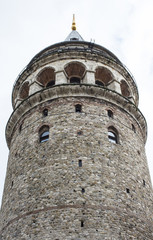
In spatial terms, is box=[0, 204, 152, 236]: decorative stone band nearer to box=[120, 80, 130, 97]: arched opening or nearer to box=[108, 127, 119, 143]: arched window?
box=[108, 127, 119, 143]: arched window

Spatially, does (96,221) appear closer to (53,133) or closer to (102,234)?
(102,234)

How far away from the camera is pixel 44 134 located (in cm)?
1991

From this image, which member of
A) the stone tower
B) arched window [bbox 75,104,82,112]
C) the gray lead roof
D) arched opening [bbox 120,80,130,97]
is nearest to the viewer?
the stone tower

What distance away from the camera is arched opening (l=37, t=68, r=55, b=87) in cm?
2444


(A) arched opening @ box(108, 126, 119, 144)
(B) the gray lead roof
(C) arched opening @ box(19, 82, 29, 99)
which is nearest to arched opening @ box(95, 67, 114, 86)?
(C) arched opening @ box(19, 82, 29, 99)

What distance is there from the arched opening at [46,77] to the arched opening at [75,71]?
1094 mm

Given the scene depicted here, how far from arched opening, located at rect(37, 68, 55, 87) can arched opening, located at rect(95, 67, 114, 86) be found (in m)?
3.06

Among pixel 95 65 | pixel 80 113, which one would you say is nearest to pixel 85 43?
pixel 95 65

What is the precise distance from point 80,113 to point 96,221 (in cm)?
682

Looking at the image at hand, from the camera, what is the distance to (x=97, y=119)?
20.0m

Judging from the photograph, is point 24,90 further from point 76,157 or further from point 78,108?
point 76,157

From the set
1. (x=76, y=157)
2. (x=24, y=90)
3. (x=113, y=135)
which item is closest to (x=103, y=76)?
(x=24, y=90)

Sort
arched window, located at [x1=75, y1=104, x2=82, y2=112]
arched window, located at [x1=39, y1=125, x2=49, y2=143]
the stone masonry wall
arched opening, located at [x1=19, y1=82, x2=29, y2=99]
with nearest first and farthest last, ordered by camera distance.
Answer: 1. the stone masonry wall
2. arched window, located at [x1=39, y1=125, x2=49, y2=143]
3. arched window, located at [x1=75, y1=104, x2=82, y2=112]
4. arched opening, located at [x1=19, y1=82, x2=29, y2=99]

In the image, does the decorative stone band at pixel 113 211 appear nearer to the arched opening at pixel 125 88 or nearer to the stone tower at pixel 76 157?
the stone tower at pixel 76 157
